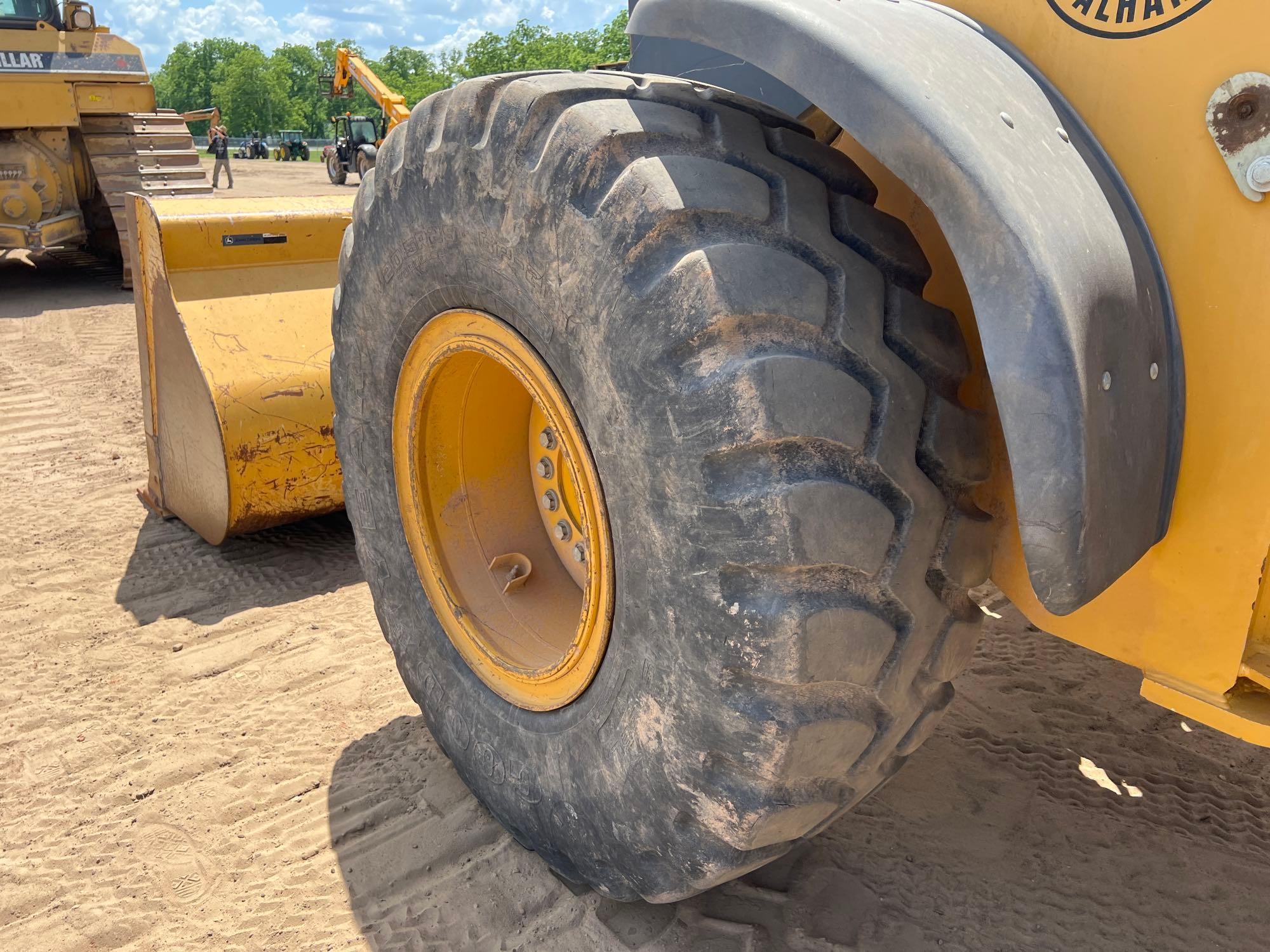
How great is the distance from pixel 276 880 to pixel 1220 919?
A: 1.87m

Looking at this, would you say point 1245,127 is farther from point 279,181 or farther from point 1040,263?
point 279,181

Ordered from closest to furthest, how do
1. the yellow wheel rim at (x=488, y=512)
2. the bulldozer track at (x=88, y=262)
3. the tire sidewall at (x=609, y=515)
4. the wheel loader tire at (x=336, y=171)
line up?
1. the tire sidewall at (x=609, y=515)
2. the yellow wheel rim at (x=488, y=512)
3. the bulldozer track at (x=88, y=262)
4. the wheel loader tire at (x=336, y=171)

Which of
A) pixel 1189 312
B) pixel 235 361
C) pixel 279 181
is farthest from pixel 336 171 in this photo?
pixel 1189 312

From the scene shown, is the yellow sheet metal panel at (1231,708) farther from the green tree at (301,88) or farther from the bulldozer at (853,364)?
the green tree at (301,88)

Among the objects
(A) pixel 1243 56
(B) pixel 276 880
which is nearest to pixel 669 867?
(B) pixel 276 880

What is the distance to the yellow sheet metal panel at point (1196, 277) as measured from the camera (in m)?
1.11

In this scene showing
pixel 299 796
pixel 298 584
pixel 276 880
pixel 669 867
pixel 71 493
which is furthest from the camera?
pixel 71 493

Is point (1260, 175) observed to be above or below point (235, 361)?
above

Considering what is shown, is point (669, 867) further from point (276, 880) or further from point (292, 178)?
point (292, 178)

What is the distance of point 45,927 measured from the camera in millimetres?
1957

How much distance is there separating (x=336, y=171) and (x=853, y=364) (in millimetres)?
24148

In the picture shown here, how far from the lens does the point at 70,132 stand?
938 cm

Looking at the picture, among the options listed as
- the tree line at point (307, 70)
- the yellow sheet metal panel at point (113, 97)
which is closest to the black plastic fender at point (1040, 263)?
the yellow sheet metal panel at point (113, 97)

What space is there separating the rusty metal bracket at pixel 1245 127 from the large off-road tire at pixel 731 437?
0.38 m
